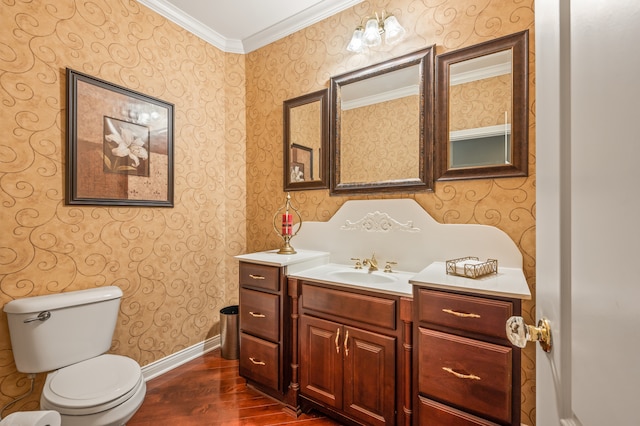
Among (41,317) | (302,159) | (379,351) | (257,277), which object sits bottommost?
(379,351)

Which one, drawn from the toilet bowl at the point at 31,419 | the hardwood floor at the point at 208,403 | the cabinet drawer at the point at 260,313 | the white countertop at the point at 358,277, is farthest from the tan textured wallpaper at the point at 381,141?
the toilet bowl at the point at 31,419

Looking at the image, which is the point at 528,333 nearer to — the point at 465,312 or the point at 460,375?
the point at 465,312

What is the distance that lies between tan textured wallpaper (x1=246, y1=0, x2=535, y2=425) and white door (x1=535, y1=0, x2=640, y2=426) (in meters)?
1.21

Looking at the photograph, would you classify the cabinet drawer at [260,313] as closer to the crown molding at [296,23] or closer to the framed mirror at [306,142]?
the framed mirror at [306,142]

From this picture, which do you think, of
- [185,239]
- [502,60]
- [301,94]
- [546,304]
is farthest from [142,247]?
[502,60]

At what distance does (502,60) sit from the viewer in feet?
5.31

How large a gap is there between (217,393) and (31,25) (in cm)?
257

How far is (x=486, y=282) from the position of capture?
1.31 meters

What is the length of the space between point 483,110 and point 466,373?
1425mm

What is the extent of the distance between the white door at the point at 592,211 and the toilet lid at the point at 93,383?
166 centimetres

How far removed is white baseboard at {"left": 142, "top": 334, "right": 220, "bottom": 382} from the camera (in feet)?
7.07

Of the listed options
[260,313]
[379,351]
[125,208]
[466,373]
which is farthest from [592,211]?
[125,208]

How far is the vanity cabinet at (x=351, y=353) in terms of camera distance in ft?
4.72

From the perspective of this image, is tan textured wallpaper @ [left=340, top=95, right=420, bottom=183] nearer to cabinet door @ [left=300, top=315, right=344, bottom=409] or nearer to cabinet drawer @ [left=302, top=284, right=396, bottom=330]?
cabinet drawer @ [left=302, top=284, right=396, bottom=330]
